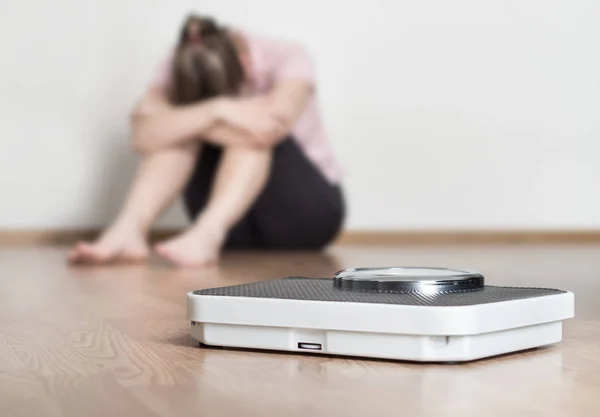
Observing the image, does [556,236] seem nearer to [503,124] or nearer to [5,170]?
[503,124]

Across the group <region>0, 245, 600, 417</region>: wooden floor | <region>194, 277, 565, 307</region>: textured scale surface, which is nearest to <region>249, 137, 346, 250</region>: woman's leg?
<region>0, 245, 600, 417</region>: wooden floor

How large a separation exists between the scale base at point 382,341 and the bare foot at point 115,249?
1331 millimetres

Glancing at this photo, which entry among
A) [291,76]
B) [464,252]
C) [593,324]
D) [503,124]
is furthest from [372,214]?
[593,324]

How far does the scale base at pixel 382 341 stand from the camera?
2.25ft

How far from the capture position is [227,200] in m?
2.19

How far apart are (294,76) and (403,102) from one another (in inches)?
46.9

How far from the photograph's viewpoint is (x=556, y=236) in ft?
11.7

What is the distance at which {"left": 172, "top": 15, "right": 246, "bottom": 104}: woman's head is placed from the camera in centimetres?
237

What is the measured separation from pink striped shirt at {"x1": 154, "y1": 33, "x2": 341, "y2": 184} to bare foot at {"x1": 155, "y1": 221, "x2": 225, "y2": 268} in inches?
18.5

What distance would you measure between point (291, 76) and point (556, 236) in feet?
5.27

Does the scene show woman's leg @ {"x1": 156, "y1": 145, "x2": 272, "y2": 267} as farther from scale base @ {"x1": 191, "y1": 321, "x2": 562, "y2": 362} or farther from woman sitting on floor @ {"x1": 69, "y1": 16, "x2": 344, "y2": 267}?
scale base @ {"x1": 191, "y1": 321, "x2": 562, "y2": 362}

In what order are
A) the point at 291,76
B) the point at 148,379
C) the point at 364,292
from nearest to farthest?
the point at 148,379 → the point at 364,292 → the point at 291,76

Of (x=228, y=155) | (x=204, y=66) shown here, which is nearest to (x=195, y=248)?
(x=228, y=155)

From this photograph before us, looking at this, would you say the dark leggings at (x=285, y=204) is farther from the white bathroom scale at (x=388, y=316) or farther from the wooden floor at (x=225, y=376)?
the white bathroom scale at (x=388, y=316)
